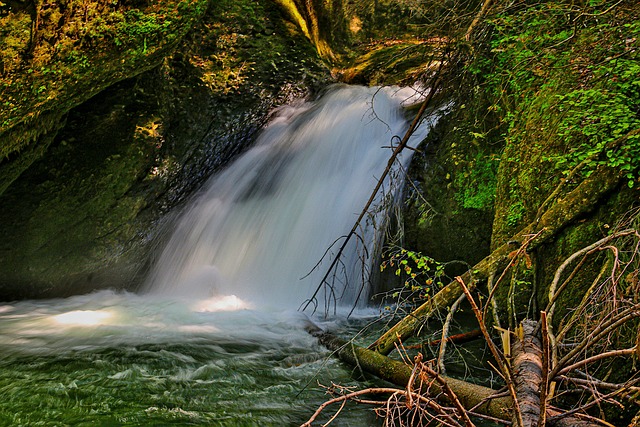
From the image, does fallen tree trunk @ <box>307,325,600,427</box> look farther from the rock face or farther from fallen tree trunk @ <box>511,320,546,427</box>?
the rock face

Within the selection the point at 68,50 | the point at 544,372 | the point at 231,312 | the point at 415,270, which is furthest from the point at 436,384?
the point at 68,50

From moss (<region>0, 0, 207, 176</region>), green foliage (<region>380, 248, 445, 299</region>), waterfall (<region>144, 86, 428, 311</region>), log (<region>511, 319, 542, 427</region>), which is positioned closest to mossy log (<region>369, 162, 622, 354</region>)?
green foliage (<region>380, 248, 445, 299</region>)

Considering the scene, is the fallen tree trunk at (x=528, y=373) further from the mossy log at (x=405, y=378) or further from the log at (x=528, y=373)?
the mossy log at (x=405, y=378)

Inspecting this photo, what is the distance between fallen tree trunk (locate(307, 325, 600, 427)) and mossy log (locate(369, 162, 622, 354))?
13 cm

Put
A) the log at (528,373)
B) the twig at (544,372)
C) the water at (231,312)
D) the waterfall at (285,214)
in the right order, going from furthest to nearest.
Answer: the waterfall at (285,214) → the water at (231,312) → the log at (528,373) → the twig at (544,372)

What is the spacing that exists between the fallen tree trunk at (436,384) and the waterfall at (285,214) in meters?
1.72

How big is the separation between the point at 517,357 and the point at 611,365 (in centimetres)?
75

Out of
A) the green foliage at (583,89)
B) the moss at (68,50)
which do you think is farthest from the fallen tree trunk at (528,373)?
the moss at (68,50)

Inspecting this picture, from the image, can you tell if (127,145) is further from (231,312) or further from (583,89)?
(583,89)

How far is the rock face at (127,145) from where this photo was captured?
5.43 meters

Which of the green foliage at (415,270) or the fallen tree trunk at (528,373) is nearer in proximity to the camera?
the fallen tree trunk at (528,373)

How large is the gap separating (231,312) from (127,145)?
9.09 ft

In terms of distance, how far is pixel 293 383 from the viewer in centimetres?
399

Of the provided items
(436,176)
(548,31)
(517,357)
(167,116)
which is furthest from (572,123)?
(167,116)
